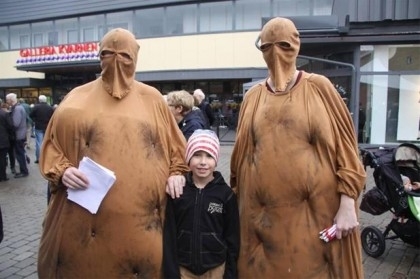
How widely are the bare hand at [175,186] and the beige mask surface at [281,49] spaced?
0.72m

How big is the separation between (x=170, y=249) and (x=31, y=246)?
127 inches

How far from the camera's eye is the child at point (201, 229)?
86.4 inches

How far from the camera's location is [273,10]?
62.3 ft

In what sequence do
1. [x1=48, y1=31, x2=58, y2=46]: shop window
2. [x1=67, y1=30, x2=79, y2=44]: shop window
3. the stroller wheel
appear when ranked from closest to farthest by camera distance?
the stroller wheel < [x1=67, y1=30, x2=79, y2=44]: shop window < [x1=48, y1=31, x2=58, y2=46]: shop window

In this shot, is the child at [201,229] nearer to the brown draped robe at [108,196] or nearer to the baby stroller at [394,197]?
the brown draped robe at [108,196]

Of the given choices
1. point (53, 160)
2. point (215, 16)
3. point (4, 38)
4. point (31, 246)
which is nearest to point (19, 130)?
point (31, 246)

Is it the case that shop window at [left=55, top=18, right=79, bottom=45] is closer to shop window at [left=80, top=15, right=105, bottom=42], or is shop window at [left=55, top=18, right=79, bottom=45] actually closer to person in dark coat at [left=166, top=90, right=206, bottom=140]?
shop window at [left=80, top=15, right=105, bottom=42]

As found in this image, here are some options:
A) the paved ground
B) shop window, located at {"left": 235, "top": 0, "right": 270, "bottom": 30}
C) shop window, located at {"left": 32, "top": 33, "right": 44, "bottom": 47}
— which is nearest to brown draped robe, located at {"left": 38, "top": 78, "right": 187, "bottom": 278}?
the paved ground

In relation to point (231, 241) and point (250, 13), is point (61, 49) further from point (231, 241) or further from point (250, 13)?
point (231, 241)

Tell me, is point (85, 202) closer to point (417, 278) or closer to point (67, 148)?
point (67, 148)

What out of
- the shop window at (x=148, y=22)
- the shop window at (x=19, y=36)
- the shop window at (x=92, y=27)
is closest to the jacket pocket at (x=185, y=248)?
the shop window at (x=148, y=22)

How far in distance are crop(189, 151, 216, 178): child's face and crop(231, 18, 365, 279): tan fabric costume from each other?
249mm

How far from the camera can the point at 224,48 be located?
63.6 feet

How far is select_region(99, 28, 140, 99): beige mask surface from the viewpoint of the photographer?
2.18 m
